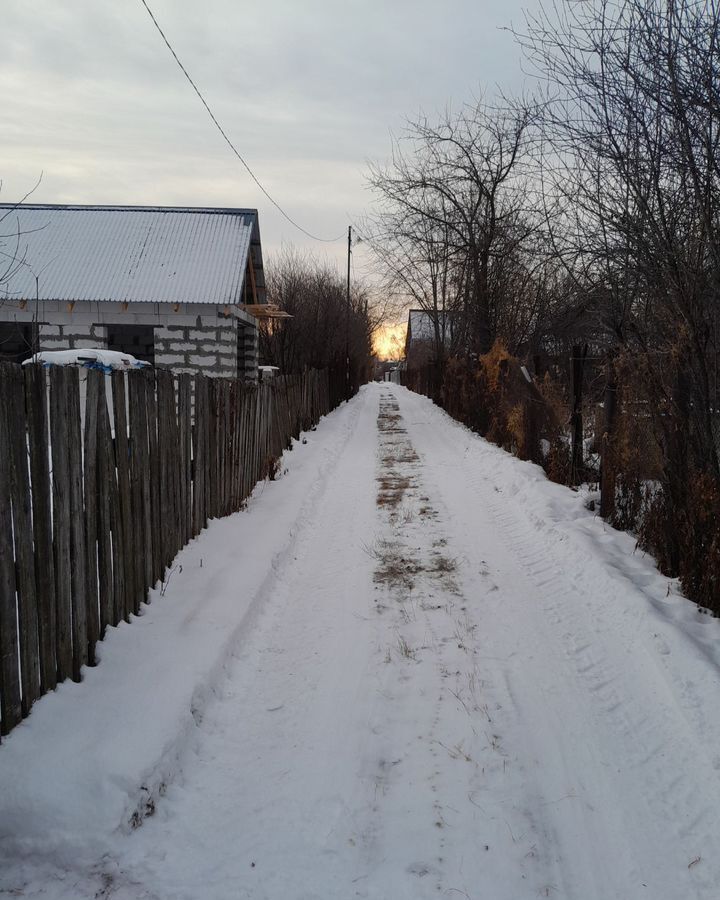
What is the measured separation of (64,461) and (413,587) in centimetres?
283

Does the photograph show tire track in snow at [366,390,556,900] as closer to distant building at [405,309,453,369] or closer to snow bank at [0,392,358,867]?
snow bank at [0,392,358,867]

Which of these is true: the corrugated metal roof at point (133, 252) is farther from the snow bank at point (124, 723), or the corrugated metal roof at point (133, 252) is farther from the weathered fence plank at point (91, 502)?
the weathered fence plank at point (91, 502)

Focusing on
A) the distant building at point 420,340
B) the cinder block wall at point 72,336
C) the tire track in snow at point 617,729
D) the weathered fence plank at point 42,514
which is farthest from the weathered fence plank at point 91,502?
the distant building at point 420,340

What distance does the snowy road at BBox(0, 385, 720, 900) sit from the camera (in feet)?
7.20

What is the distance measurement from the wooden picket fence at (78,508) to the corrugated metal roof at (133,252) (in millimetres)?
10431

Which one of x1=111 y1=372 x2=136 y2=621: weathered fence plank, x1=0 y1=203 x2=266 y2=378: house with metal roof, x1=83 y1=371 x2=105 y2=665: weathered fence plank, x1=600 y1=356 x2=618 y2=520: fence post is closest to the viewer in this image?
x1=83 y1=371 x2=105 y2=665: weathered fence plank

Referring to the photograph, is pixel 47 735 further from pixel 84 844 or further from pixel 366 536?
pixel 366 536

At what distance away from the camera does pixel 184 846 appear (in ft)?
7.55

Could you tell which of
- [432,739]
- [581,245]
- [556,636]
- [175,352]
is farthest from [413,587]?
[175,352]

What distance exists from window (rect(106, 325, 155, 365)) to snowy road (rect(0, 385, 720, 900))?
10.8 meters

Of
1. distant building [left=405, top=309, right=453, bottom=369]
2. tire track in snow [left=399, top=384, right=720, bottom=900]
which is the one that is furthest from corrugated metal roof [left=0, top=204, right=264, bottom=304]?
distant building [left=405, top=309, right=453, bottom=369]

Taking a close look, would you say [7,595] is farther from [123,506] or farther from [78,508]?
[123,506]

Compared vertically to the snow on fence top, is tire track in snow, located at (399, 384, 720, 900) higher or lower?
lower

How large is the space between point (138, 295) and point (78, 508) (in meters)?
12.5
